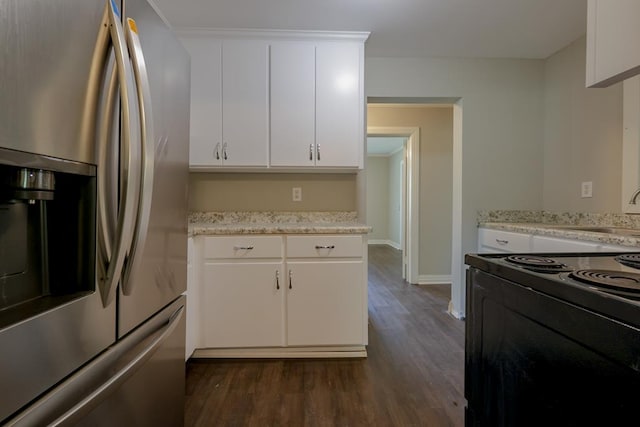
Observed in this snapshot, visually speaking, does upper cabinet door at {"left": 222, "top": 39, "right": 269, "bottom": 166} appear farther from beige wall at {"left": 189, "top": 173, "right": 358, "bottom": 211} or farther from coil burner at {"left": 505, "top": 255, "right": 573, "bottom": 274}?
coil burner at {"left": 505, "top": 255, "right": 573, "bottom": 274}

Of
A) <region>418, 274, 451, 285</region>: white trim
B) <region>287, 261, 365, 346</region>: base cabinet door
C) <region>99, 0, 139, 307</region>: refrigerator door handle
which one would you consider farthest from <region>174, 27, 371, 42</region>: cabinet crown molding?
<region>418, 274, 451, 285</region>: white trim

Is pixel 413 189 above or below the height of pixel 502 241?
above

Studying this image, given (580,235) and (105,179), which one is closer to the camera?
(105,179)

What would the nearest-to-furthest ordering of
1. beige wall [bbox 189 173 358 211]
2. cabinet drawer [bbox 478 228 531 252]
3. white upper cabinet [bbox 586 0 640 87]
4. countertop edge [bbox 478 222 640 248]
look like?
white upper cabinet [bbox 586 0 640 87], countertop edge [bbox 478 222 640 248], cabinet drawer [bbox 478 228 531 252], beige wall [bbox 189 173 358 211]

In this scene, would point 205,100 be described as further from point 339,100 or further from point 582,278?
point 582,278

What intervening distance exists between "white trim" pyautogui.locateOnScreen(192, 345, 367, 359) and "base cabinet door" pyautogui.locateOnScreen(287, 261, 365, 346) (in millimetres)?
70

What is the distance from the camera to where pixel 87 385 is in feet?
1.98

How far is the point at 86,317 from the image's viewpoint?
2.05ft

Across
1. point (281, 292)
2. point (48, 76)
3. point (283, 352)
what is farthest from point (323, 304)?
point (48, 76)

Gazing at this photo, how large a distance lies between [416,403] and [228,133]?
6.81ft

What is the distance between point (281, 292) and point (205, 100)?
1.48 meters

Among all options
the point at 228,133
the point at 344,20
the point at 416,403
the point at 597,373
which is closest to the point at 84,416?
the point at 597,373

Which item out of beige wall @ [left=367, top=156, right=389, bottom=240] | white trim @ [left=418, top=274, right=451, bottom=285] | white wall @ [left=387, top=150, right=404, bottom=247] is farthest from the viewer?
beige wall @ [left=367, top=156, right=389, bottom=240]

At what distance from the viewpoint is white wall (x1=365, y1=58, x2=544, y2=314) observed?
2662 millimetres
